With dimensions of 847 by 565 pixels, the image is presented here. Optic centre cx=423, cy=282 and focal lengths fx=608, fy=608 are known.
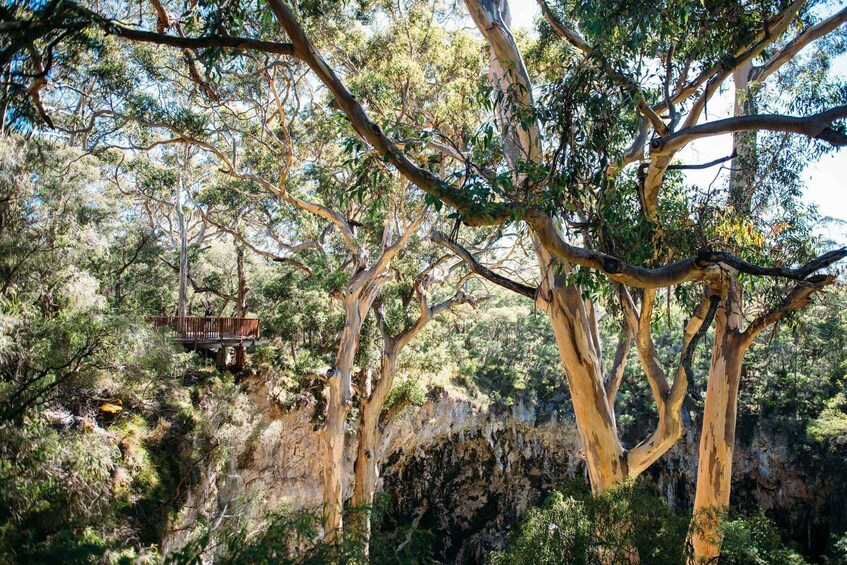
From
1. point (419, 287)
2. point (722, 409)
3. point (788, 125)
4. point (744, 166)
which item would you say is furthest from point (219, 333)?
point (788, 125)

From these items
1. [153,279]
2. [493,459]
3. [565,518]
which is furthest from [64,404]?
[493,459]

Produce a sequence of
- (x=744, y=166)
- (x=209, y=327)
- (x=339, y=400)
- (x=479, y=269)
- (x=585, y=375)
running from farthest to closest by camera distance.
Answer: (x=209, y=327), (x=339, y=400), (x=744, y=166), (x=585, y=375), (x=479, y=269)

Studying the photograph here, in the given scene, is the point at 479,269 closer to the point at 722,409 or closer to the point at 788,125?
the point at 788,125

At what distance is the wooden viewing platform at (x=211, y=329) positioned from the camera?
1261 centimetres

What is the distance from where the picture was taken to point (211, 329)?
1288 cm

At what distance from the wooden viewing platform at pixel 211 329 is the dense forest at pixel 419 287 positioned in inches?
3.7

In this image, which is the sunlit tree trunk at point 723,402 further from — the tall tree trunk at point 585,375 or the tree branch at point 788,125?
the tree branch at point 788,125

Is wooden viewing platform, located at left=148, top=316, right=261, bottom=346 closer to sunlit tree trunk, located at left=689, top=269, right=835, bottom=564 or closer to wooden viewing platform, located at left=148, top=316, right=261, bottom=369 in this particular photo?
wooden viewing platform, located at left=148, top=316, right=261, bottom=369

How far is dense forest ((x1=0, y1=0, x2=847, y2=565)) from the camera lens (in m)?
4.17

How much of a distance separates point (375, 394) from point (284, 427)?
3122mm

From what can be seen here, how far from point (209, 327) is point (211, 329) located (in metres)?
0.06

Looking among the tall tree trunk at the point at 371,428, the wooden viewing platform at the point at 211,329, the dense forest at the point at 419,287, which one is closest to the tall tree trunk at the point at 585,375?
the dense forest at the point at 419,287

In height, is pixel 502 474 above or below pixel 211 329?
below

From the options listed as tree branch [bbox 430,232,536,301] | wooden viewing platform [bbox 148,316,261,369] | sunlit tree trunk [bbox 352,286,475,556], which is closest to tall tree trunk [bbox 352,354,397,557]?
sunlit tree trunk [bbox 352,286,475,556]
